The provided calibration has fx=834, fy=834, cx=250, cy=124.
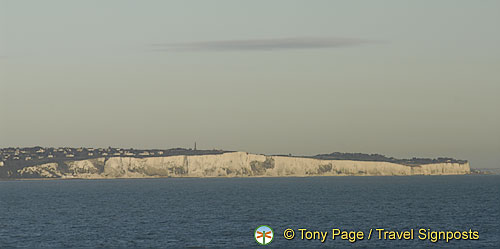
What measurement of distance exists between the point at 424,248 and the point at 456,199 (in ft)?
258

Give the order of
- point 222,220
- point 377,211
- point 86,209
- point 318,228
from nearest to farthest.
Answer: point 318,228 → point 222,220 → point 377,211 → point 86,209

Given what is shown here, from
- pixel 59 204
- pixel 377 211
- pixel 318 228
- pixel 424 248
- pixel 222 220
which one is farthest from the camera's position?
pixel 59 204

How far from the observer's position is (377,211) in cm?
12138

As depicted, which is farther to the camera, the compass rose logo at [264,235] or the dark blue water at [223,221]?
the dark blue water at [223,221]

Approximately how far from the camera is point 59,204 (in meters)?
146

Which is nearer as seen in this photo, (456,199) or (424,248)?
(424,248)

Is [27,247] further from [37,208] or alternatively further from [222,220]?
→ [37,208]

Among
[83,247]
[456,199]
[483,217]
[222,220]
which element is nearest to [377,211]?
[483,217]

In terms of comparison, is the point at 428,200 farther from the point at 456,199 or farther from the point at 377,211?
the point at 377,211

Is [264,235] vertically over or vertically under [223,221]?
under

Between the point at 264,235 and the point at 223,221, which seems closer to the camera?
the point at 264,235

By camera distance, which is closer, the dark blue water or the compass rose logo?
the compass rose logo

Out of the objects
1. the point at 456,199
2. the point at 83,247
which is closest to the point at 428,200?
the point at 456,199

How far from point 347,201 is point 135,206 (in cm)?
3764
